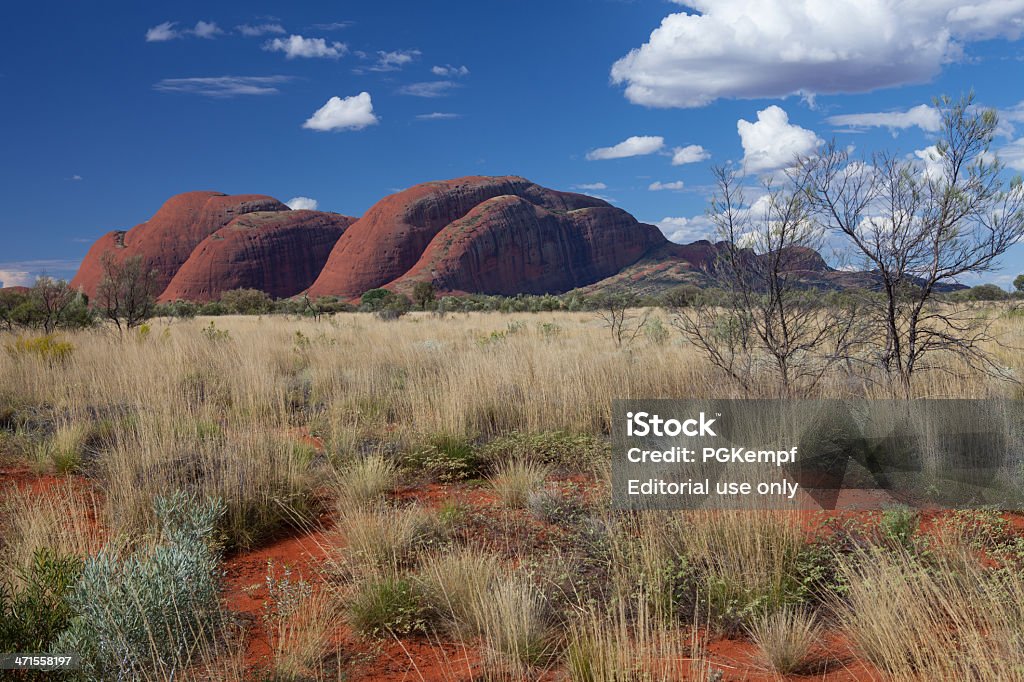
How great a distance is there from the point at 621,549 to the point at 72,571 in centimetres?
260

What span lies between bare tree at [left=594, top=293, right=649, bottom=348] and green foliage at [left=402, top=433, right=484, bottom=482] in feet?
20.7

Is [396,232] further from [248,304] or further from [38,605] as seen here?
[38,605]

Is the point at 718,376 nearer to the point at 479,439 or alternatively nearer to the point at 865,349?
the point at 865,349

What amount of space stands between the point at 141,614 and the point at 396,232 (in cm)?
10287

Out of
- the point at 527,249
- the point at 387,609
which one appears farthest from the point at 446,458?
the point at 527,249

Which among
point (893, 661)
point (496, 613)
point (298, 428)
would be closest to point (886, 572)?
point (893, 661)

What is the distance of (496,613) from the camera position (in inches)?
115

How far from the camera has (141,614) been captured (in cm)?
263

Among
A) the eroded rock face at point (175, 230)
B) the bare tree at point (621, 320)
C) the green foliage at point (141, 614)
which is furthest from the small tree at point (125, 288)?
the eroded rock face at point (175, 230)

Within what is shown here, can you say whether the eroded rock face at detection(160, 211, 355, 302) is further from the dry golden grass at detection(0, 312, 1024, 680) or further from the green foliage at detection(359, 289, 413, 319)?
the dry golden grass at detection(0, 312, 1024, 680)

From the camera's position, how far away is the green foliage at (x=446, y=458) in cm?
557

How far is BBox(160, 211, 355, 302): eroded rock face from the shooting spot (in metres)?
99.2

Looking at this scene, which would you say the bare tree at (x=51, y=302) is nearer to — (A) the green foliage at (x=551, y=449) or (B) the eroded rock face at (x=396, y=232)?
(A) the green foliage at (x=551, y=449)

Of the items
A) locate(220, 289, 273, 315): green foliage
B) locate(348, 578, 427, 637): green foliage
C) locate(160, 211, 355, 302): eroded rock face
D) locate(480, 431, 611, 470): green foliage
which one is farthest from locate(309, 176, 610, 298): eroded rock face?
locate(348, 578, 427, 637): green foliage
